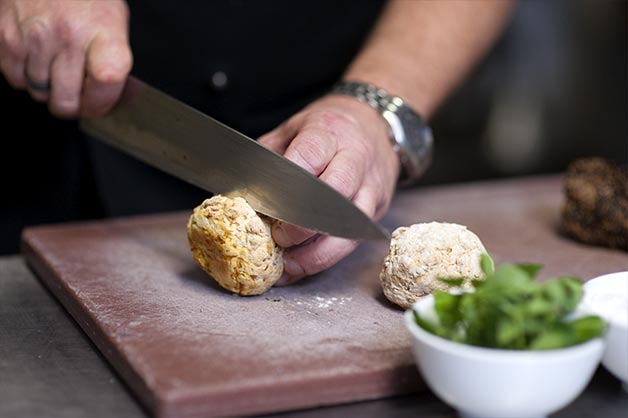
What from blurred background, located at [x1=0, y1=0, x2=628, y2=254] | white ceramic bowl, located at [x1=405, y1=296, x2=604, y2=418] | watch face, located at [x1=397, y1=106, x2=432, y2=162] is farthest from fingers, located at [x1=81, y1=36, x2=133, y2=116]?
blurred background, located at [x1=0, y1=0, x2=628, y2=254]

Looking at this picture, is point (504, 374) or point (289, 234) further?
point (289, 234)

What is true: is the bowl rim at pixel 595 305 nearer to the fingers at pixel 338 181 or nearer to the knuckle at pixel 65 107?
the fingers at pixel 338 181

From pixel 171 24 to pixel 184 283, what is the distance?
26.5 inches

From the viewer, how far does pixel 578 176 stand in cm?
169

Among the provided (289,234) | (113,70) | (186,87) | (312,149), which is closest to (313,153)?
(312,149)

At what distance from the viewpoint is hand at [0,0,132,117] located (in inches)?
59.5

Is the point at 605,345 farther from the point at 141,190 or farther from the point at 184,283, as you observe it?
the point at 141,190

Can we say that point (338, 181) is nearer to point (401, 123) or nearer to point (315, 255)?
point (315, 255)

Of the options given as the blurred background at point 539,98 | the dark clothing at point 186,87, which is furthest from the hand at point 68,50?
the blurred background at point 539,98

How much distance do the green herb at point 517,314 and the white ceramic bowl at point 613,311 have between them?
0.22ft

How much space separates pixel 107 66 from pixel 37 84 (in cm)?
18

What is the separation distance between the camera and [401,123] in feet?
5.39

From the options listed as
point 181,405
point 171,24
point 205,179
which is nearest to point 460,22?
point 171,24

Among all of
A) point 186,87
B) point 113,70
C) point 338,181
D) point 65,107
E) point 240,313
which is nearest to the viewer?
point 240,313
